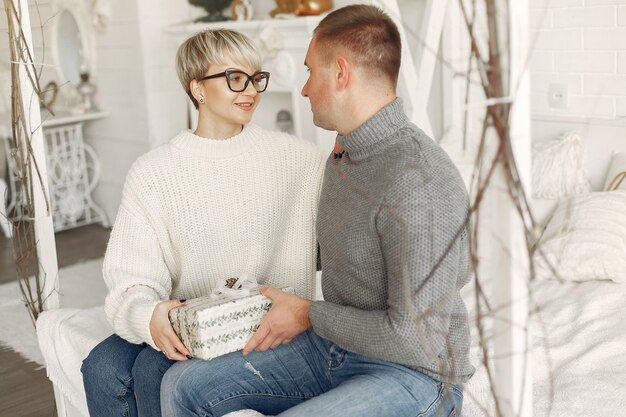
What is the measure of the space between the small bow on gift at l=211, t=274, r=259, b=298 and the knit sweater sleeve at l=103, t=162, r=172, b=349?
0.55ft

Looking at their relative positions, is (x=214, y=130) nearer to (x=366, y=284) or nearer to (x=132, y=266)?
(x=132, y=266)

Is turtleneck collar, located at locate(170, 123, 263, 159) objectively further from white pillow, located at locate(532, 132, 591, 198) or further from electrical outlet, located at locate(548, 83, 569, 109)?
electrical outlet, located at locate(548, 83, 569, 109)

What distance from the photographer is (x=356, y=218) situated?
1.62 metres

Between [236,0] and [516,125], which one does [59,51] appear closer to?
[236,0]

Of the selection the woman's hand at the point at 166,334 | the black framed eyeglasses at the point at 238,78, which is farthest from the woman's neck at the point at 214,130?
the woman's hand at the point at 166,334

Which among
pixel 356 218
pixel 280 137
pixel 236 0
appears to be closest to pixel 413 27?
pixel 236 0

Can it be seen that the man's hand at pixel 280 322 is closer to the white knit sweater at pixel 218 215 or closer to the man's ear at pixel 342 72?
the white knit sweater at pixel 218 215

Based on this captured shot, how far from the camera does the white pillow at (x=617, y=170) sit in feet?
9.69

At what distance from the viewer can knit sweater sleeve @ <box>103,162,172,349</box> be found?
6.32 feet

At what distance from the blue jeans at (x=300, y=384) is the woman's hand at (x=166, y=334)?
0.04 meters

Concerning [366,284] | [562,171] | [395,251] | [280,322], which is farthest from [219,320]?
[562,171]

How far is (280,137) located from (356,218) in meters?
0.58

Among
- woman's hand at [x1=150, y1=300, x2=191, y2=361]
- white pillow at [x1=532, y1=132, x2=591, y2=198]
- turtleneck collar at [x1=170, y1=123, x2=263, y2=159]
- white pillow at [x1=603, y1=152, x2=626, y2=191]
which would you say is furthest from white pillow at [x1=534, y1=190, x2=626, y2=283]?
woman's hand at [x1=150, y1=300, x2=191, y2=361]

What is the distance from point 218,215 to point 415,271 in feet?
2.40
